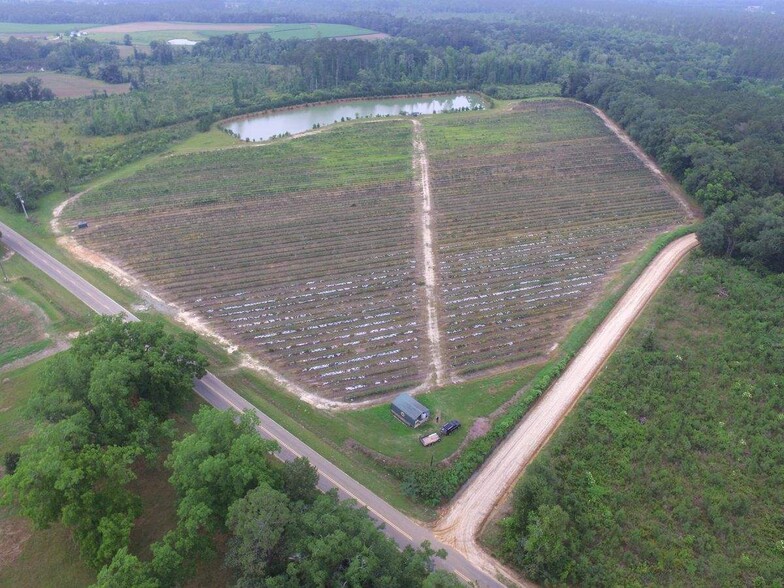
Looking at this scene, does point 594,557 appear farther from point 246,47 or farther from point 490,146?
point 246,47

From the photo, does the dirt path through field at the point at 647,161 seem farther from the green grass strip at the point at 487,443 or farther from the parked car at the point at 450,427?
the parked car at the point at 450,427

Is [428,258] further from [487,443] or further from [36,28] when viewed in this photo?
[36,28]

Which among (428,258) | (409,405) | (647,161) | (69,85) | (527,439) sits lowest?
(69,85)

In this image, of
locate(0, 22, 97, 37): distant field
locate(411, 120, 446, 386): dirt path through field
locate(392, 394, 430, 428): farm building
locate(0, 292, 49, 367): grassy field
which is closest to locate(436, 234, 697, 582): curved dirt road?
locate(392, 394, 430, 428): farm building

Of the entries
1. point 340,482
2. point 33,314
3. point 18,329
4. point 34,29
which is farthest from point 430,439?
point 34,29

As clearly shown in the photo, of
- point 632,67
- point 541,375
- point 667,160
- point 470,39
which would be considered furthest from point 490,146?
point 470,39

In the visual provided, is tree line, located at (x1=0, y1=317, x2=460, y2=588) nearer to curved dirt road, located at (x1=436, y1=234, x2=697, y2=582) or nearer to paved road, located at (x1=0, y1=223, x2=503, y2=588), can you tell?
paved road, located at (x1=0, y1=223, x2=503, y2=588)
